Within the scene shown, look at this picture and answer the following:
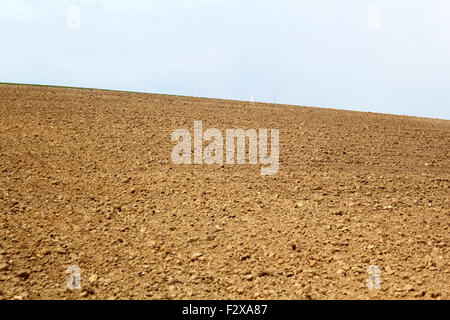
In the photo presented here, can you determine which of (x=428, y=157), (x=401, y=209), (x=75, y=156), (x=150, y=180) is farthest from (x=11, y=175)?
(x=428, y=157)

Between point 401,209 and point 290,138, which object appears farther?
point 290,138

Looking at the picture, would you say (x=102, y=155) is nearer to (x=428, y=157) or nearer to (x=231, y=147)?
(x=231, y=147)

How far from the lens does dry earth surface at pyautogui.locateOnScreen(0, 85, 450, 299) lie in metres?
4.32

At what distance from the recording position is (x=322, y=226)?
215 inches

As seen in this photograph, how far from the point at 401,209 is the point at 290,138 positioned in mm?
3850

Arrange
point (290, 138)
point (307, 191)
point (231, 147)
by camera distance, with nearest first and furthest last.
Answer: point (307, 191) < point (231, 147) < point (290, 138)

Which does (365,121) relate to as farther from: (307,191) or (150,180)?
(150,180)

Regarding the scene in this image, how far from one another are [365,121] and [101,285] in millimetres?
9725

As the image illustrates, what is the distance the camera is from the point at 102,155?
8.02 meters

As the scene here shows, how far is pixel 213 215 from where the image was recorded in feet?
19.1

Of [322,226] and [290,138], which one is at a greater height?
[290,138]

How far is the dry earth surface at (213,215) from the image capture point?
432 centimetres
